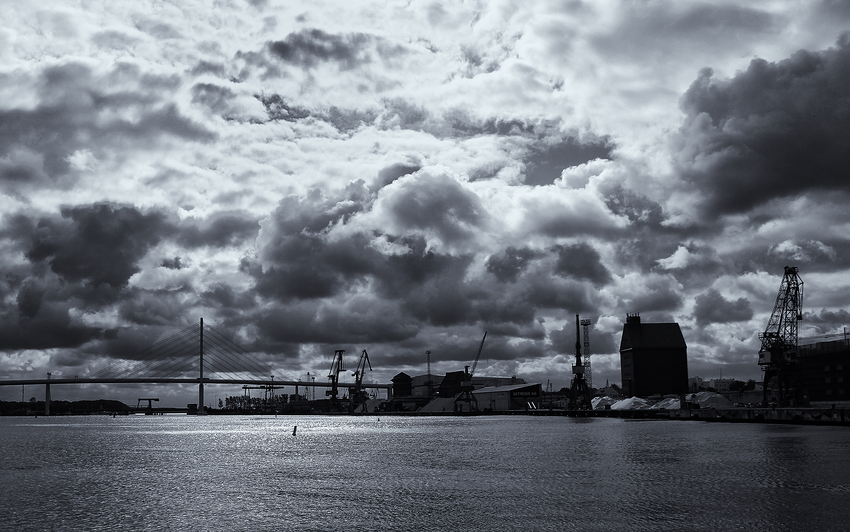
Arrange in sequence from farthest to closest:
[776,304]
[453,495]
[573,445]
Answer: [776,304] < [573,445] < [453,495]

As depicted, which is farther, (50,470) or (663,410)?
(663,410)

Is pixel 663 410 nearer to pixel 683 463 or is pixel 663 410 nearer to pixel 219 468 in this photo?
pixel 683 463

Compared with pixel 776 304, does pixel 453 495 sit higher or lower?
lower

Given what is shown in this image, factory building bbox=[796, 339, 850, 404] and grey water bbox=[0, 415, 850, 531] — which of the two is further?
factory building bbox=[796, 339, 850, 404]

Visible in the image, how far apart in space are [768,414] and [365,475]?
312 ft

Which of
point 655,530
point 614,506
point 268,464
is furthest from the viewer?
point 268,464

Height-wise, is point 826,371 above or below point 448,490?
above

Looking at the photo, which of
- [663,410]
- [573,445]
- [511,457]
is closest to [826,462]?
[511,457]

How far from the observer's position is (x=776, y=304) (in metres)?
136

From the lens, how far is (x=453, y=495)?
36969 mm

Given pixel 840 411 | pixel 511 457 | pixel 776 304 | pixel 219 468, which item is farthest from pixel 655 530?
pixel 776 304

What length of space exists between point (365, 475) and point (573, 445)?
1220 inches

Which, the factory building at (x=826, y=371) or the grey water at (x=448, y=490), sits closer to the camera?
the grey water at (x=448, y=490)

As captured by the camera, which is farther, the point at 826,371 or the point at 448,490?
the point at 826,371
